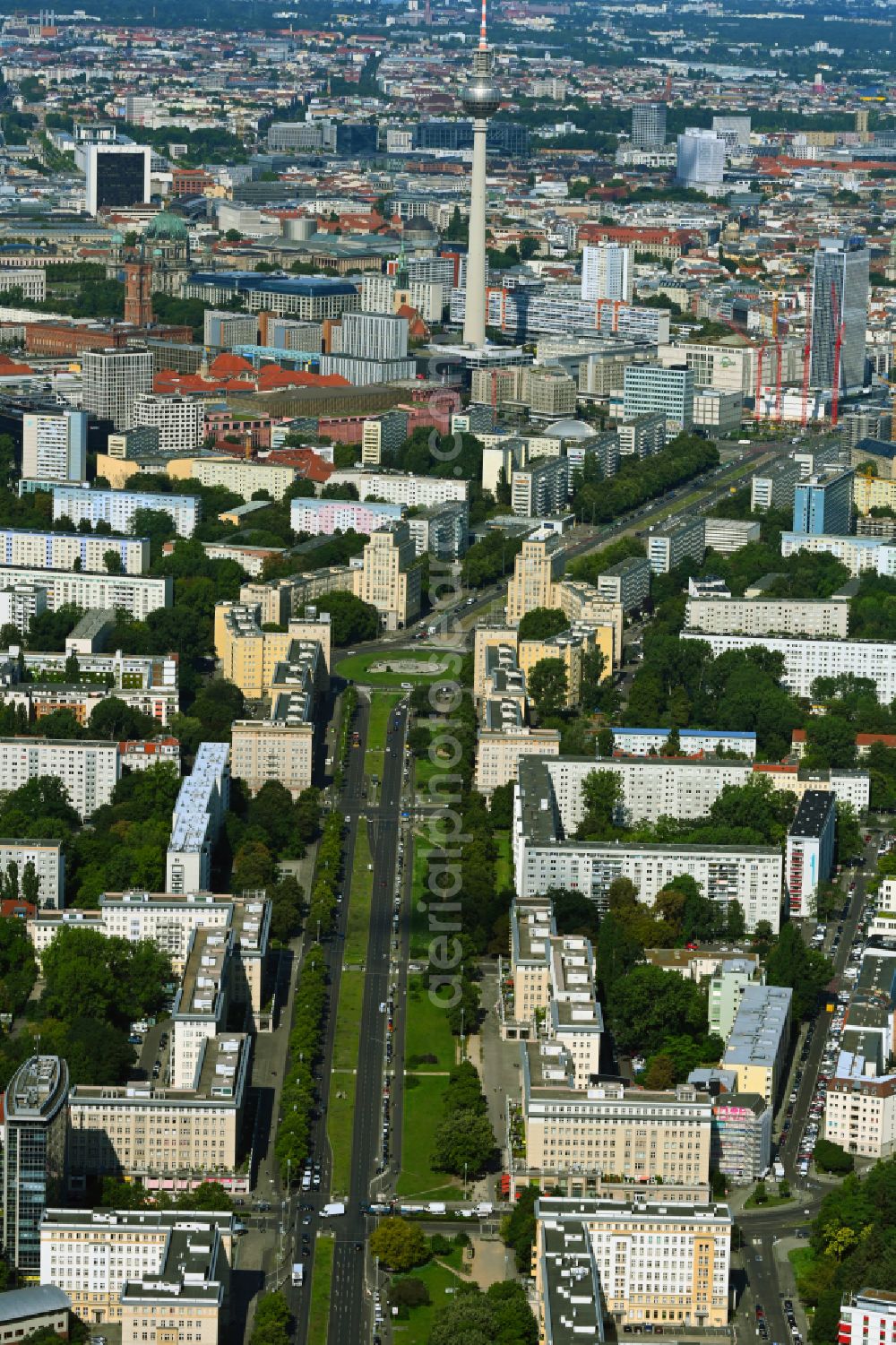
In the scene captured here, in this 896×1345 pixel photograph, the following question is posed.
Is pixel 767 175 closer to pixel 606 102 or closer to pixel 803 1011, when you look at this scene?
pixel 606 102

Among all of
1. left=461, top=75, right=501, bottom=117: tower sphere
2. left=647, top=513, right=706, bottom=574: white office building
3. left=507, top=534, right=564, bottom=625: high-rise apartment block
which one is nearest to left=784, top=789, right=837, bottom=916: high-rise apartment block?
left=507, top=534, right=564, bottom=625: high-rise apartment block

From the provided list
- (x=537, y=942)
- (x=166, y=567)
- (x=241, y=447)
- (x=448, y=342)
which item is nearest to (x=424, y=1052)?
(x=537, y=942)

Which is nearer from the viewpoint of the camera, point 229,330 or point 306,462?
point 306,462

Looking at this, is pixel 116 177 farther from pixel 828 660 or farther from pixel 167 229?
pixel 828 660

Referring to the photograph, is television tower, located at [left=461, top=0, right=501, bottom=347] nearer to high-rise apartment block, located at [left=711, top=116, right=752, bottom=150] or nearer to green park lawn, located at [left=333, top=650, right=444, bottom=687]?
green park lawn, located at [left=333, top=650, right=444, bottom=687]

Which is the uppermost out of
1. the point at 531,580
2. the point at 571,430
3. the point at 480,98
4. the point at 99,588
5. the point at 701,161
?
the point at 480,98

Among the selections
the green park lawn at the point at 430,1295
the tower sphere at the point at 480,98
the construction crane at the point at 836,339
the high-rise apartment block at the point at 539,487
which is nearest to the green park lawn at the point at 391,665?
the high-rise apartment block at the point at 539,487

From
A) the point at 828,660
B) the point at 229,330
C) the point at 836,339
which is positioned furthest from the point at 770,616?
the point at 229,330
